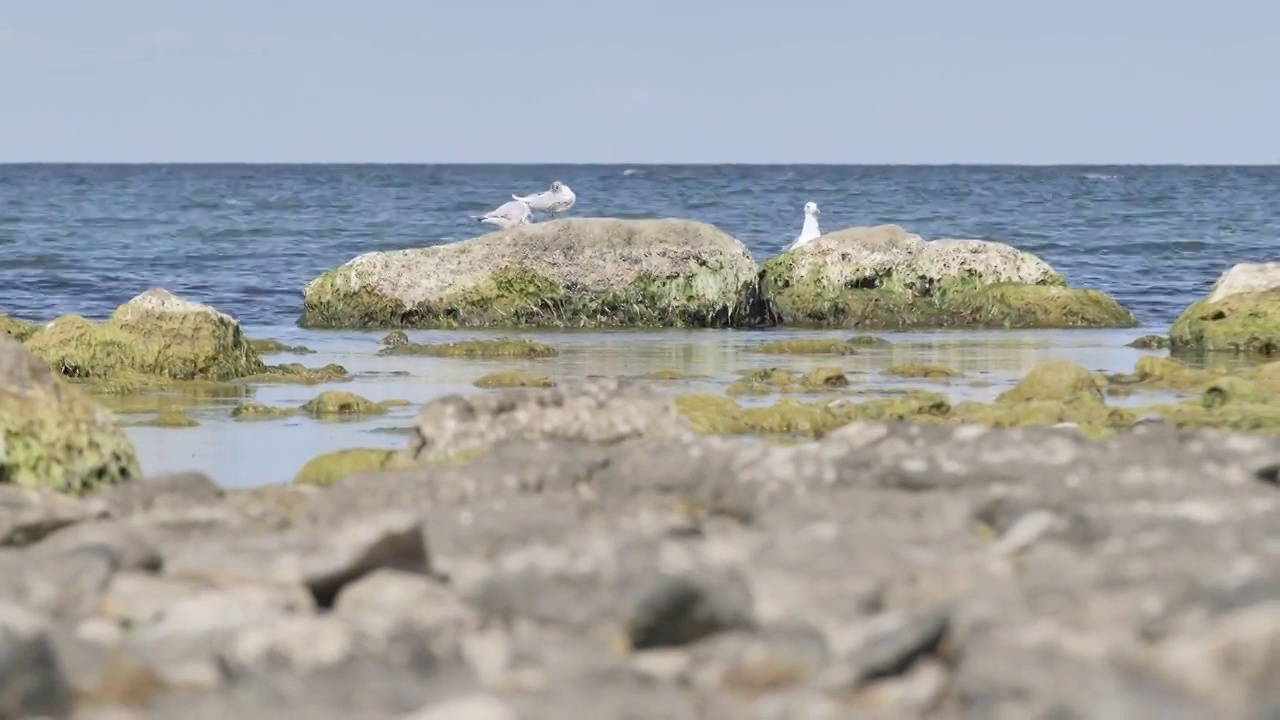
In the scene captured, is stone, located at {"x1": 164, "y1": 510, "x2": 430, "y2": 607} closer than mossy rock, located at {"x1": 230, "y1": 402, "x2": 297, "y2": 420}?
Yes

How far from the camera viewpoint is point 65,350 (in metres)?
10.8

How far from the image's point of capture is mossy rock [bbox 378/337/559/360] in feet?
41.4

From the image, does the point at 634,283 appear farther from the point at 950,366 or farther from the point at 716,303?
the point at 950,366

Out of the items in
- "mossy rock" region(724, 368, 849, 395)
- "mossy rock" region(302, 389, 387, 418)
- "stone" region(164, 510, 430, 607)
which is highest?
"stone" region(164, 510, 430, 607)

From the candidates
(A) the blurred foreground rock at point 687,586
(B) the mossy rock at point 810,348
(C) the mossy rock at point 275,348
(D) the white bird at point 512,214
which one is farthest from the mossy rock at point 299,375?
(D) the white bird at point 512,214

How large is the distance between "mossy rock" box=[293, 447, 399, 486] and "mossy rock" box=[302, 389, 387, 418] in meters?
2.19

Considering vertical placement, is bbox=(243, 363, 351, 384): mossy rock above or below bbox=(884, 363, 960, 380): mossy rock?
below

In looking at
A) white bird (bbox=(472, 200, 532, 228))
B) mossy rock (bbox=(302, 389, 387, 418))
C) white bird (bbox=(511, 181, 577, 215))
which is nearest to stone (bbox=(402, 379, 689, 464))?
mossy rock (bbox=(302, 389, 387, 418))

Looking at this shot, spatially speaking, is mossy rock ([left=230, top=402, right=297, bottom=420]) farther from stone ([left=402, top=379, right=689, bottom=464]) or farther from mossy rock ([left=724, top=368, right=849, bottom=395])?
stone ([left=402, top=379, right=689, bottom=464])

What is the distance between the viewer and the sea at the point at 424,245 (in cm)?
970

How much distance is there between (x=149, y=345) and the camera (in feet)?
35.7

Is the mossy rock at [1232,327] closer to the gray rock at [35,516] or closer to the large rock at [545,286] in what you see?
the large rock at [545,286]

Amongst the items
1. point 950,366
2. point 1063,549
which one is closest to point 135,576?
point 1063,549

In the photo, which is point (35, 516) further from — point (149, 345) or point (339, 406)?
point (149, 345)
